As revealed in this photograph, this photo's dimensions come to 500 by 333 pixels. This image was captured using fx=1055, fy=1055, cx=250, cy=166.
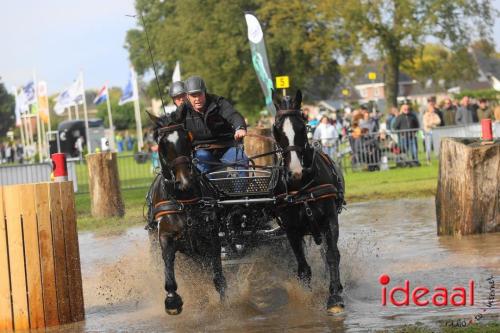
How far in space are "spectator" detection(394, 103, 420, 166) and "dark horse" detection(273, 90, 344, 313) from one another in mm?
19392

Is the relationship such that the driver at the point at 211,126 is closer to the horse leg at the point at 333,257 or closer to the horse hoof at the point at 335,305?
the horse leg at the point at 333,257

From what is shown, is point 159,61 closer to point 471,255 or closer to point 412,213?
point 412,213

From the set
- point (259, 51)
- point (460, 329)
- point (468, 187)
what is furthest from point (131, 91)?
point (460, 329)

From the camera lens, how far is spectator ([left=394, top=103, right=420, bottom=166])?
96.2 ft

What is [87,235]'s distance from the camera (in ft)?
62.3

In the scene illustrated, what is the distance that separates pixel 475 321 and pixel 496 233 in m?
5.68

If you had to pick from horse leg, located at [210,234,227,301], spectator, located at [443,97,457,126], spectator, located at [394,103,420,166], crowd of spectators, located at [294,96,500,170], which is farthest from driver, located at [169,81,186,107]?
spectator, located at [443,97,457,126]

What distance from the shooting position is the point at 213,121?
11.0m

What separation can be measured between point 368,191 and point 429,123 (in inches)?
366

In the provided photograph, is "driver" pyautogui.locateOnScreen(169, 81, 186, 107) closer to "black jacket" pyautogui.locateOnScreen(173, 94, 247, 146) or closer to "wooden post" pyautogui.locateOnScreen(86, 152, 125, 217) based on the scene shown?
"black jacket" pyautogui.locateOnScreen(173, 94, 247, 146)

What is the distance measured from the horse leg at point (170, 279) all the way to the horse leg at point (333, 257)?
139 cm

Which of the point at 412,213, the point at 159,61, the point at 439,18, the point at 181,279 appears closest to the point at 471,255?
the point at 181,279

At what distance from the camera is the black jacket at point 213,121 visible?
10.9 meters

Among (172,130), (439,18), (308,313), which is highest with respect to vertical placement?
(439,18)
